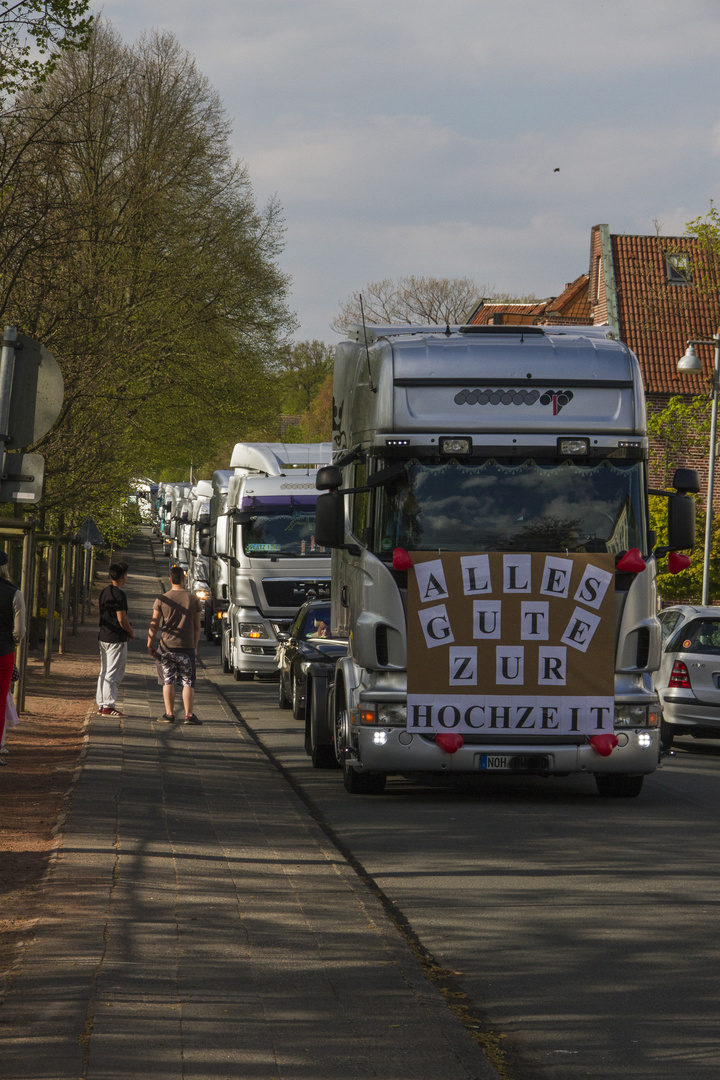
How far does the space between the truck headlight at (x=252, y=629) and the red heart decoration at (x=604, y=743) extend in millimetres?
14518

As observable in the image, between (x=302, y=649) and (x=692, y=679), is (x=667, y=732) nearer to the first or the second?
(x=692, y=679)

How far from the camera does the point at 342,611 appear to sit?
43.7 feet

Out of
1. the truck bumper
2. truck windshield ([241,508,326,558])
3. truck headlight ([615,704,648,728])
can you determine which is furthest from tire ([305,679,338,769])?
truck windshield ([241,508,326,558])

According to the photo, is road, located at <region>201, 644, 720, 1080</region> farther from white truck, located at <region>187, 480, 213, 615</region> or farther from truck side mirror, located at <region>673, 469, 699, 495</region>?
white truck, located at <region>187, 480, 213, 615</region>

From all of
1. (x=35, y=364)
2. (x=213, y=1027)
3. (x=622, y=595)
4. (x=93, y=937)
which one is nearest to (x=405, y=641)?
(x=622, y=595)

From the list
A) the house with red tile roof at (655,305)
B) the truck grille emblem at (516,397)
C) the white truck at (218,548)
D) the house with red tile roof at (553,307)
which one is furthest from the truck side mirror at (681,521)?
the house with red tile roof at (553,307)

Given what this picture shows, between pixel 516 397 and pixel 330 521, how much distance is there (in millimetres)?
1804

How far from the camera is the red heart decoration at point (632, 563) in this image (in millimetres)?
11336

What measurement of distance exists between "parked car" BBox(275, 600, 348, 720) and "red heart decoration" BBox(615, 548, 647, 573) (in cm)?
434

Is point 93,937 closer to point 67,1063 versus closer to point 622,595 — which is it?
point 67,1063

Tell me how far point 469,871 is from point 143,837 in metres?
2.07

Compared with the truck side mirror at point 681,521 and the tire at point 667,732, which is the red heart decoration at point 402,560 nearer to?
the truck side mirror at point 681,521

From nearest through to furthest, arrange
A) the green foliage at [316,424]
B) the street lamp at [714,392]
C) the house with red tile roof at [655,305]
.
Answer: the street lamp at [714,392] < the house with red tile roof at [655,305] < the green foliage at [316,424]

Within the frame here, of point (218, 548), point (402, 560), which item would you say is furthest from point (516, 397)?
point (218, 548)
